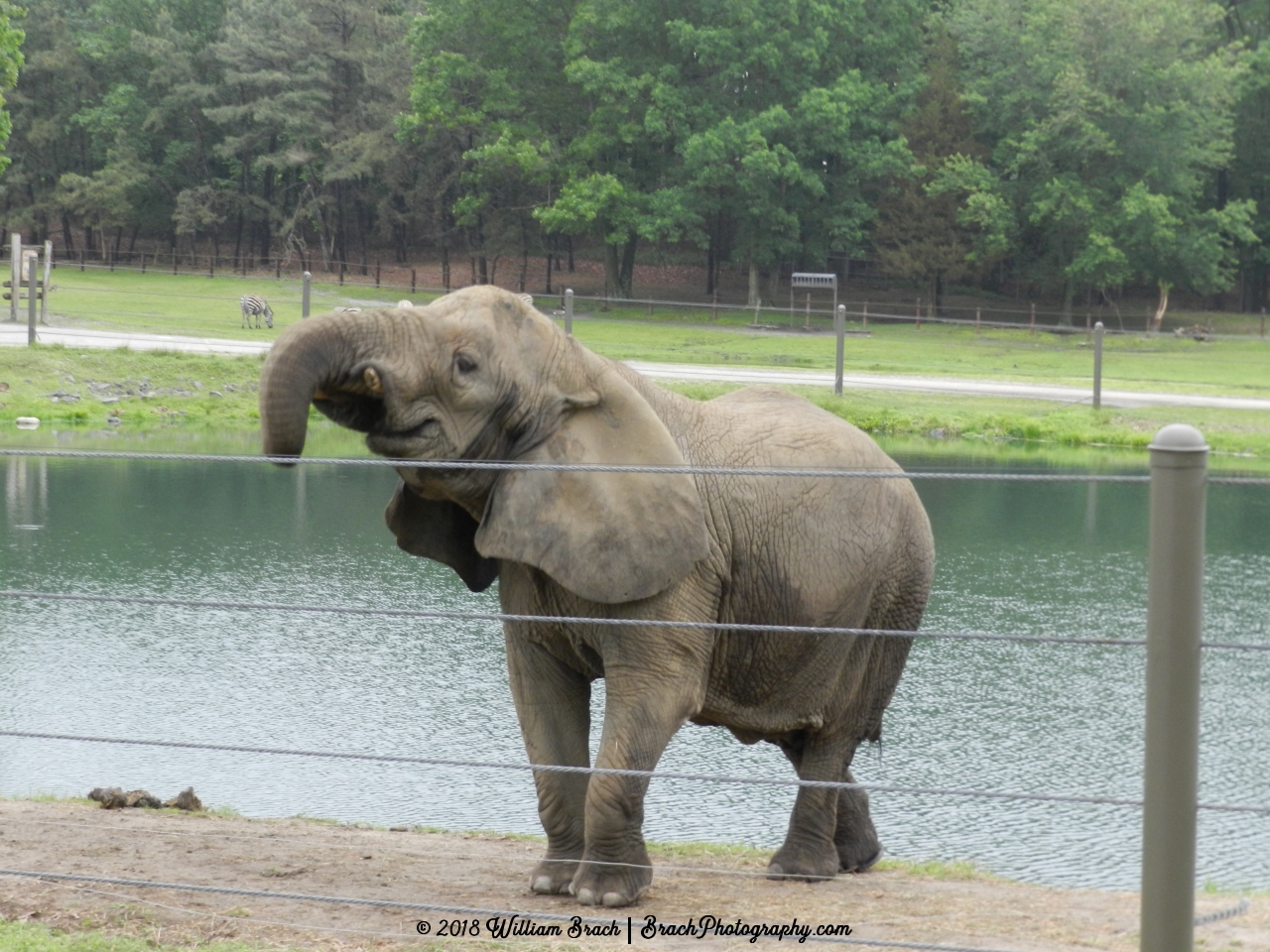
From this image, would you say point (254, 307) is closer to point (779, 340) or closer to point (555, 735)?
point (779, 340)

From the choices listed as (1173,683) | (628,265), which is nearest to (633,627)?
(1173,683)

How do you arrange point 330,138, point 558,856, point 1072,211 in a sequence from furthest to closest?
point 330,138
point 1072,211
point 558,856

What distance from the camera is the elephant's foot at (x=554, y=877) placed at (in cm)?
475

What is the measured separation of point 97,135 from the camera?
54156 mm

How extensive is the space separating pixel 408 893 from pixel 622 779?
2.37 ft

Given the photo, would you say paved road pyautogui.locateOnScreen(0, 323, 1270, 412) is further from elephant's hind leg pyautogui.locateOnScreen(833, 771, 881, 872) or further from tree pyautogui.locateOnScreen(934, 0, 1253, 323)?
elephant's hind leg pyautogui.locateOnScreen(833, 771, 881, 872)

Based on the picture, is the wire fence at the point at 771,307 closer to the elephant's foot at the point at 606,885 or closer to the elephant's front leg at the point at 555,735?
the elephant's front leg at the point at 555,735

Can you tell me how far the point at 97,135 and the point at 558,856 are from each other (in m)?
54.0

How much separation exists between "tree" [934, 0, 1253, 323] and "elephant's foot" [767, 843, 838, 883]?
1472 inches

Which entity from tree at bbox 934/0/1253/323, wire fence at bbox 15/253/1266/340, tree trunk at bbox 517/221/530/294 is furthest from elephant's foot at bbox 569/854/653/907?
tree trunk at bbox 517/221/530/294

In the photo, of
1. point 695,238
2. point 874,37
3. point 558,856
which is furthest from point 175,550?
point 874,37

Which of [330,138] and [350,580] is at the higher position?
[330,138]

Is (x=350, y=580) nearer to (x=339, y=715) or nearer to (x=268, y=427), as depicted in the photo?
(x=339, y=715)

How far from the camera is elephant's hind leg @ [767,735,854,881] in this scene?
525 cm
